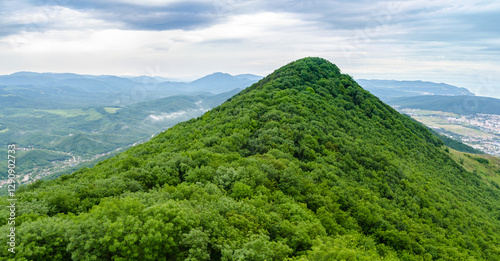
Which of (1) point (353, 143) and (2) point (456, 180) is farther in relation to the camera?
(2) point (456, 180)

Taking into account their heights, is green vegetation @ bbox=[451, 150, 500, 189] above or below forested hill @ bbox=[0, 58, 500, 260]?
below

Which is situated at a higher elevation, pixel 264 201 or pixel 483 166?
pixel 264 201

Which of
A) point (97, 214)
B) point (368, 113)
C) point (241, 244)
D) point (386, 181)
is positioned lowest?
point (386, 181)

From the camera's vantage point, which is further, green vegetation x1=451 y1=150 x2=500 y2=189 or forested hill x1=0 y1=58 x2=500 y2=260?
green vegetation x1=451 y1=150 x2=500 y2=189

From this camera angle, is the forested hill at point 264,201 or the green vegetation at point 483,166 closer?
the forested hill at point 264,201

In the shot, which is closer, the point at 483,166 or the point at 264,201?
the point at 264,201

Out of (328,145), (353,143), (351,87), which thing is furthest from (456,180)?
(328,145)

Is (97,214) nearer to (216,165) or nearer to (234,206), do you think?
(234,206)

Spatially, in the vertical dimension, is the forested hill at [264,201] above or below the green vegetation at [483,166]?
above
